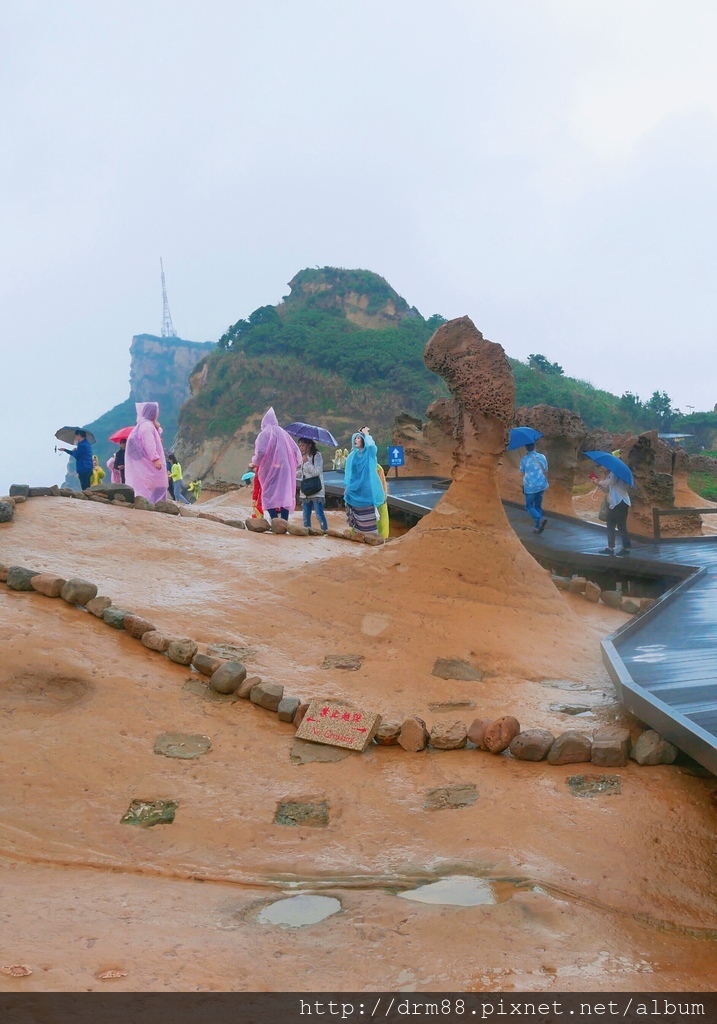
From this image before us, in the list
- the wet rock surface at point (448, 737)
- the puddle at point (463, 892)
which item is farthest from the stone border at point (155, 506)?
the puddle at point (463, 892)

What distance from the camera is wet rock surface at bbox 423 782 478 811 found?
337cm

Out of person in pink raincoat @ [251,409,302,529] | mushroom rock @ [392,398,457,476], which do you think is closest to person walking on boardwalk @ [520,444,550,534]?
person in pink raincoat @ [251,409,302,529]

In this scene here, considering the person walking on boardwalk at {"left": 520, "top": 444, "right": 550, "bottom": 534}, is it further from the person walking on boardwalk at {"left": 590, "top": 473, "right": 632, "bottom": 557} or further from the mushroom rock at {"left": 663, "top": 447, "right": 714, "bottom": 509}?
the mushroom rock at {"left": 663, "top": 447, "right": 714, "bottom": 509}

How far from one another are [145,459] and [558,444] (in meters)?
5.92

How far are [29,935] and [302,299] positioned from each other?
4613 cm

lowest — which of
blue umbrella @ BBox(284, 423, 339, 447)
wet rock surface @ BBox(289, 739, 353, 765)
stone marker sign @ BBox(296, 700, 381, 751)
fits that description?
wet rock surface @ BBox(289, 739, 353, 765)

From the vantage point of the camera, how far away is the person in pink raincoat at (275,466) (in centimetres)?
845

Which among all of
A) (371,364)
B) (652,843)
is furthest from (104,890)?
(371,364)

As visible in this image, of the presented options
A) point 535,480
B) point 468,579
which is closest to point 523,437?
point 535,480

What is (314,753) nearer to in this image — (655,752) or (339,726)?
(339,726)

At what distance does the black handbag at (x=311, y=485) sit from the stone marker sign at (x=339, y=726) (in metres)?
4.78

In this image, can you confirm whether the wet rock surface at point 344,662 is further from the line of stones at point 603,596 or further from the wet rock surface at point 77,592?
the line of stones at point 603,596

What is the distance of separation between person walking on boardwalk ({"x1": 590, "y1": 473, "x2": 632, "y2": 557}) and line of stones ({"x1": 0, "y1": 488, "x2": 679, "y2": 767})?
16.5 ft

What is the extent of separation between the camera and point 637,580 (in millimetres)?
8219
